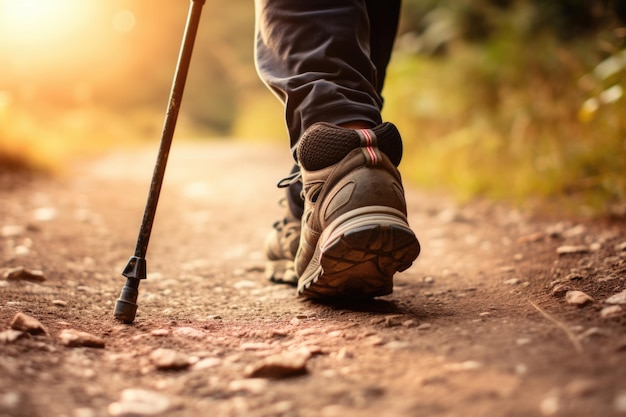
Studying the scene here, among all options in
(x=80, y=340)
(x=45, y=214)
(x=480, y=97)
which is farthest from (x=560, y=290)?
(x=480, y=97)

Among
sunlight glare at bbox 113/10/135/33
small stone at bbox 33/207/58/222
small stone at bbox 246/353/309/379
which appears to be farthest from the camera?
sunlight glare at bbox 113/10/135/33

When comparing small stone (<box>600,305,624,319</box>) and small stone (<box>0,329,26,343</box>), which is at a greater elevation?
small stone (<box>600,305,624,319</box>)

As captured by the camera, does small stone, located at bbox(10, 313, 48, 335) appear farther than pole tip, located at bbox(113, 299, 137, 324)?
No

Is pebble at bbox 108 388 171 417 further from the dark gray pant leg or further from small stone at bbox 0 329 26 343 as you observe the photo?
the dark gray pant leg

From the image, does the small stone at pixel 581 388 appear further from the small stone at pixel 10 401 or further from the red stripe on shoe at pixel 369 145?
the small stone at pixel 10 401

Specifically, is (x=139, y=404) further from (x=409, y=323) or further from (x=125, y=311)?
(x=409, y=323)

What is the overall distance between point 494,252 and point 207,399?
62.5 inches

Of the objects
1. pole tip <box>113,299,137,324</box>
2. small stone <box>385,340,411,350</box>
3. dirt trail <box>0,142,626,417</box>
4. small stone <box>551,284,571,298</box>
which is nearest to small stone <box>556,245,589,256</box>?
dirt trail <box>0,142,626,417</box>

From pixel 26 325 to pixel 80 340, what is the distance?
12cm

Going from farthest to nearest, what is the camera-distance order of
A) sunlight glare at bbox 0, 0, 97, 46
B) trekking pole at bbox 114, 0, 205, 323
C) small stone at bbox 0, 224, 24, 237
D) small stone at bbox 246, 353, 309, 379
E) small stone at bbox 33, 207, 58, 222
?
1. sunlight glare at bbox 0, 0, 97, 46
2. small stone at bbox 33, 207, 58, 222
3. small stone at bbox 0, 224, 24, 237
4. trekking pole at bbox 114, 0, 205, 323
5. small stone at bbox 246, 353, 309, 379

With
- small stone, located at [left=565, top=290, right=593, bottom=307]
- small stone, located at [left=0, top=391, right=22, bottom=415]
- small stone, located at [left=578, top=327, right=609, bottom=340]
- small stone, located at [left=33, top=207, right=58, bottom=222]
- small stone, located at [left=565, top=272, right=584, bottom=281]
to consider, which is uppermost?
small stone, located at [left=33, top=207, right=58, bottom=222]

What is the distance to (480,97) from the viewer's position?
507 centimetres

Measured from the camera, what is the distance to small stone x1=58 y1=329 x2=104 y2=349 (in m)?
1.13

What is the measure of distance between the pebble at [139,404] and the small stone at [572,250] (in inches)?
59.7
